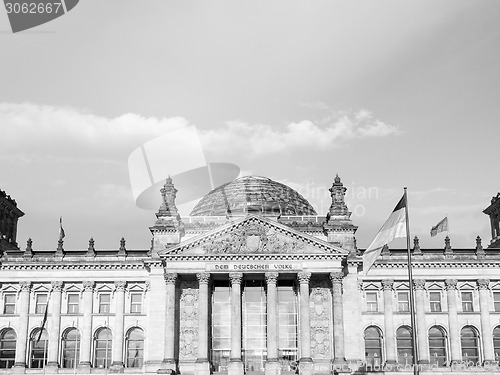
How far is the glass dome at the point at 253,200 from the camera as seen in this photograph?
265ft

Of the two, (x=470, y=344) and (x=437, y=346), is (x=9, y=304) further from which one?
(x=470, y=344)

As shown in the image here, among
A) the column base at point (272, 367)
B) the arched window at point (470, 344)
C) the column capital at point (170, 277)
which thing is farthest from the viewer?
the arched window at point (470, 344)

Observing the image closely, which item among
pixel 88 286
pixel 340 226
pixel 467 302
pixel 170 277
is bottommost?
pixel 467 302

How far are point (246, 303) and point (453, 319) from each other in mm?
20588

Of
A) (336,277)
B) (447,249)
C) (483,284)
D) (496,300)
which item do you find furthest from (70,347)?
(496,300)

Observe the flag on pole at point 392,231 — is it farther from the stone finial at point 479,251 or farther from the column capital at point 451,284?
the stone finial at point 479,251

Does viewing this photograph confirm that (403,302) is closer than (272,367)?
No

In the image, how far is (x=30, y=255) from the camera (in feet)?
240

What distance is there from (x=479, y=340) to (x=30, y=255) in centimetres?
4600

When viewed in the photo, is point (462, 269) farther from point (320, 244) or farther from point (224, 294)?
point (224, 294)

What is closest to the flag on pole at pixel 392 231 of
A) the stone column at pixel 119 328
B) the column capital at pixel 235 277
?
the column capital at pixel 235 277

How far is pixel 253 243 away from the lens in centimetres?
6694

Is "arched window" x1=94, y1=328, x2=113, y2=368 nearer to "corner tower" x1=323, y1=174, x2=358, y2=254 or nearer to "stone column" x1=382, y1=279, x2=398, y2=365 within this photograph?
"corner tower" x1=323, y1=174, x2=358, y2=254

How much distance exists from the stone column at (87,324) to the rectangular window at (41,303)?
13.1ft
